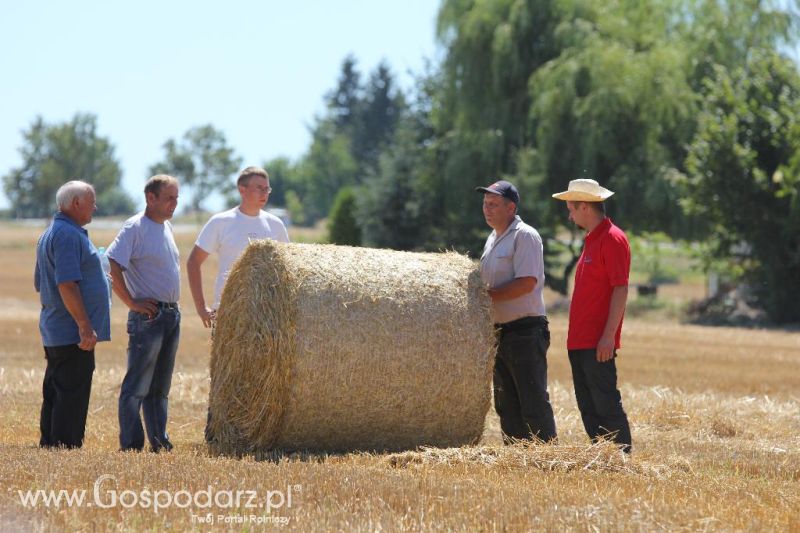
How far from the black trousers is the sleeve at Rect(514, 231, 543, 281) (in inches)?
117

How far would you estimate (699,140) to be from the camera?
29703 mm

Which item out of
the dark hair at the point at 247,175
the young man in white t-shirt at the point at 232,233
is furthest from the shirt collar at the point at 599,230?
the dark hair at the point at 247,175

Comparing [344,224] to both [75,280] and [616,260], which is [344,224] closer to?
[616,260]

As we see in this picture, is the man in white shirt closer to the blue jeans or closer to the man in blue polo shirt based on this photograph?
the blue jeans

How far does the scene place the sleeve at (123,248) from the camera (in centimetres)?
841

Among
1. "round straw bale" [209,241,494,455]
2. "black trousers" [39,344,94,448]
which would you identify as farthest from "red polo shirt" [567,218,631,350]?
"black trousers" [39,344,94,448]

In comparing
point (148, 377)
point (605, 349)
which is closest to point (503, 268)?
point (605, 349)

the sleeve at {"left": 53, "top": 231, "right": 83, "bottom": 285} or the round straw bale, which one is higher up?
the sleeve at {"left": 53, "top": 231, "right": 83, "bottom": 285}

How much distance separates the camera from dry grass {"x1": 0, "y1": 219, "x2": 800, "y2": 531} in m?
5.66

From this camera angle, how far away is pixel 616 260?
813cm

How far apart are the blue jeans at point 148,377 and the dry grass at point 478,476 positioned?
11.9 inches

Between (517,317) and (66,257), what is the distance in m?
3.10

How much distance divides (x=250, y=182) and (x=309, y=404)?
6.25 feet

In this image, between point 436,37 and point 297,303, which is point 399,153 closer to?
point 436,37
